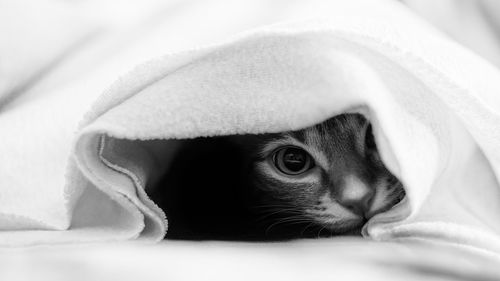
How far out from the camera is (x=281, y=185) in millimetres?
1317

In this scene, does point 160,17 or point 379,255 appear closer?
point 379,255

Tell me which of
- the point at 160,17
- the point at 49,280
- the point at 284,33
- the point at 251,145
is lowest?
the point at 49,280

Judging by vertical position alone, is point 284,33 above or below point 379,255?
above

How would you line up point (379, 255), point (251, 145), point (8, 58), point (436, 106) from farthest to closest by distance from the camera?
point (251, 145) < point (8, 58) < point (436, 106) < point (379, 255)

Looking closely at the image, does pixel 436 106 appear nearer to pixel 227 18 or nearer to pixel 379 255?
pixel 379 255

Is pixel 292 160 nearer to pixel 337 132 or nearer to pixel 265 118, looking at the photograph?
pixel 337 132

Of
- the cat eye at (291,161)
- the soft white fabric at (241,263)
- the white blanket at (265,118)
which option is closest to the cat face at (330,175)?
the cat eye at (291,161)

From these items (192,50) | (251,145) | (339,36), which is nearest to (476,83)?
(339,36)

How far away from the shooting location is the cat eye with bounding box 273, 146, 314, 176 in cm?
128

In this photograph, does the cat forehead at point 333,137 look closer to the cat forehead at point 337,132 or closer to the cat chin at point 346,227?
the cat forehead at point 337,132

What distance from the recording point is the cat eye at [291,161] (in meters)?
1.28

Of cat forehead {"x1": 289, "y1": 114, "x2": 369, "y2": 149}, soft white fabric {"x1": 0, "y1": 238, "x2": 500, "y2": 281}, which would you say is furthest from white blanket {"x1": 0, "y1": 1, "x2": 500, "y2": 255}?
cat forehead {"x1": 289, "y1": 114, "x2": 369, "y2": 149}

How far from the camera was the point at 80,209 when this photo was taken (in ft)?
2.94

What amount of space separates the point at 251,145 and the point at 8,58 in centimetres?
47
